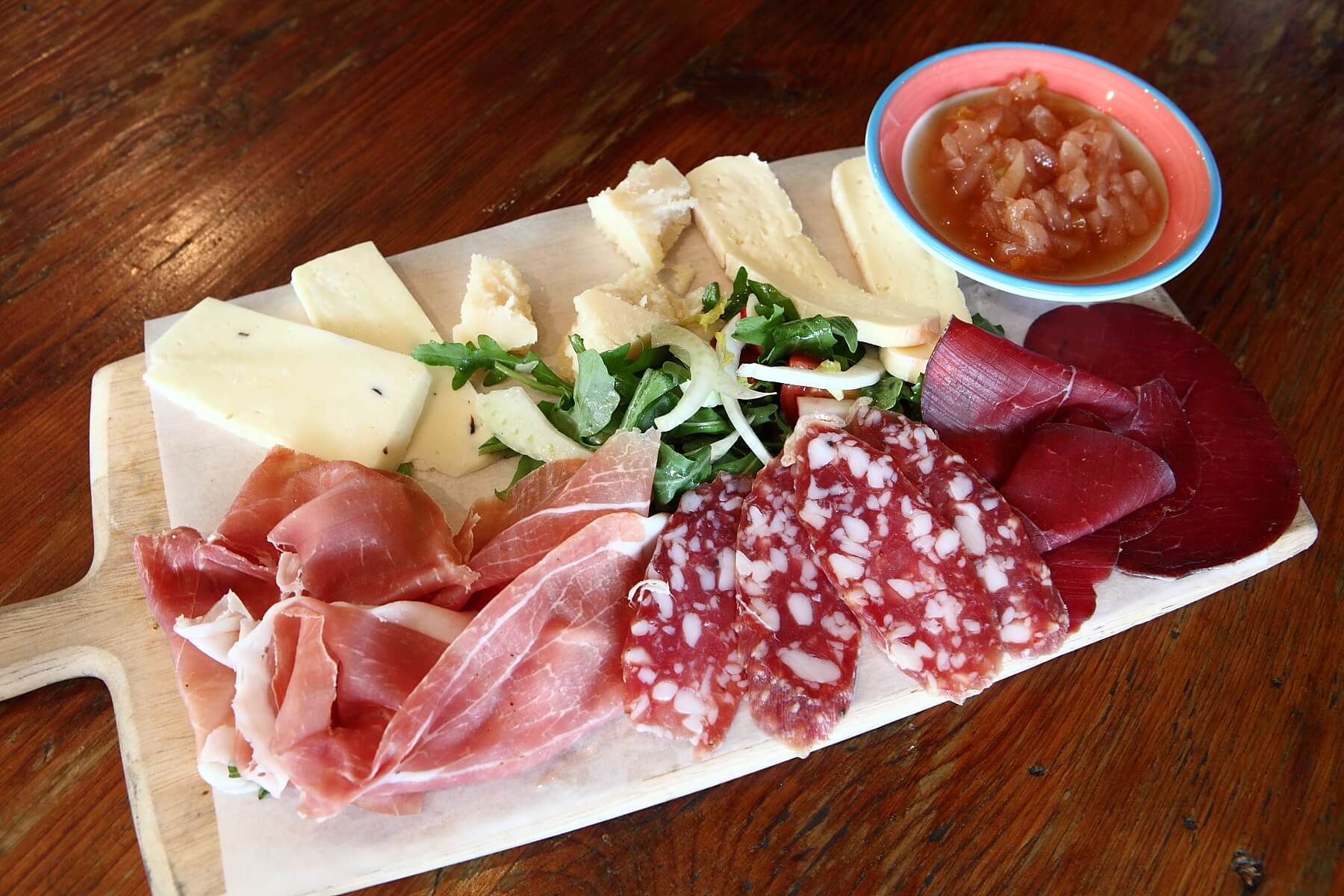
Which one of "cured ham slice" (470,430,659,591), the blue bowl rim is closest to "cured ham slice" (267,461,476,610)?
"cured ham slice" (470,430,659,591)

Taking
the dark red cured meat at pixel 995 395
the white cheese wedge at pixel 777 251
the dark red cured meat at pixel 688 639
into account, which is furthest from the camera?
the white cheese wedge at pixel 777 251

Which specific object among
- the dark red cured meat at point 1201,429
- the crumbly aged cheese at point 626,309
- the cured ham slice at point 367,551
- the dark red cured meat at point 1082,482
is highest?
the crumbly aged cheese at point 626,309

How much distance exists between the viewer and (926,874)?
1641 mm

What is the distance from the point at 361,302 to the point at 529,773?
107 centimetres

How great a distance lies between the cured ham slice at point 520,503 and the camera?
69.0 inches

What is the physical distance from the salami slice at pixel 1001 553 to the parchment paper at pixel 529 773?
110 millimetres

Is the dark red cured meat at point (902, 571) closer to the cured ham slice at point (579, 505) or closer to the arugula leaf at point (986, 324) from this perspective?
the cured ham slice at point (579, 505)

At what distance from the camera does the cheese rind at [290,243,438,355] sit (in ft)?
6.56

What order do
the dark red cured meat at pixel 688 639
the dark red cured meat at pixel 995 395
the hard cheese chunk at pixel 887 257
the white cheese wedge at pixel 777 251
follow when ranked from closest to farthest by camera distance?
the dark red cured meat at pixel 688 639 → the dark red cured meat at pixel 995 395 → the white cheese wedge at pixel 777 251 → the hard cheese chunk at pixel 887 257

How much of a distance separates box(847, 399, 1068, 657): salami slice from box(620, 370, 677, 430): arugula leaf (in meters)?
0.46

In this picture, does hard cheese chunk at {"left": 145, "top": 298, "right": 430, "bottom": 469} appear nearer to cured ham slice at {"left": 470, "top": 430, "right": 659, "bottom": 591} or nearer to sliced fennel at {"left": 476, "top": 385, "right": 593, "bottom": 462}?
sliced fennel at {"left": 476, "top": 385, "right": 593, "bottom": 462}

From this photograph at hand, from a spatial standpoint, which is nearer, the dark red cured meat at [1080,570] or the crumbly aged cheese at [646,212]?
the dark red cured meat at [1080,570]

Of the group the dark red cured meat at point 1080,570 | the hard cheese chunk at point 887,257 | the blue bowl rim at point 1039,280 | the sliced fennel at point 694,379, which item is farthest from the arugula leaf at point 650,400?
the dark red cured meat at point 1080,570

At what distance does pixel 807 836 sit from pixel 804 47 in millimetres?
2261
